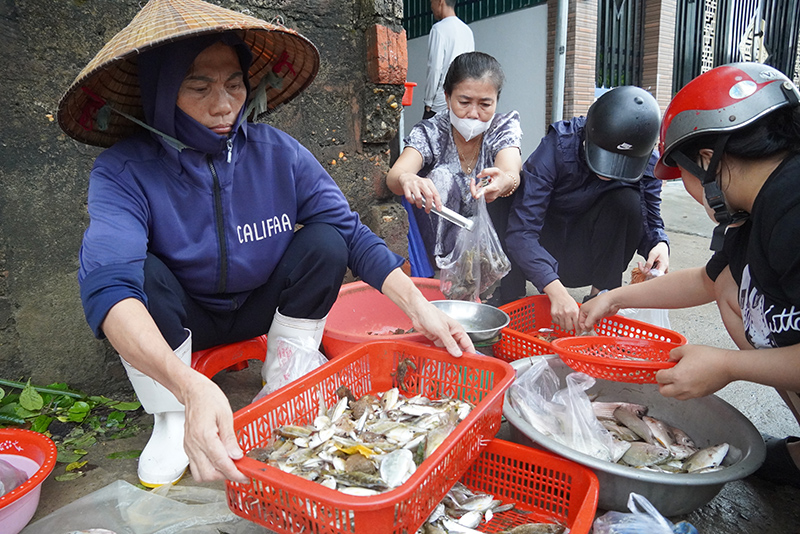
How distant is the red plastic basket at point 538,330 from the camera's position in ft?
6.69

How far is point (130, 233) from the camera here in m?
1.43

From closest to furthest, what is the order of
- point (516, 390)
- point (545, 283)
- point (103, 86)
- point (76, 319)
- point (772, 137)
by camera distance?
point (772, 137) → point (103, 86) → point (516, 390) → point (76, 319) → point (545, 283)

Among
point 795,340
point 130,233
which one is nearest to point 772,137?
point 795,340

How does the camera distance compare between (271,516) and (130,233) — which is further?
(130,233)

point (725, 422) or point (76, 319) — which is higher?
point (76, 319)

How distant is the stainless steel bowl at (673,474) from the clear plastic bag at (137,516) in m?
0.83

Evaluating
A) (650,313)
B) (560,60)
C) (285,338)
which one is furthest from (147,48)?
(560,60)

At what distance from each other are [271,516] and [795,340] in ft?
4.55

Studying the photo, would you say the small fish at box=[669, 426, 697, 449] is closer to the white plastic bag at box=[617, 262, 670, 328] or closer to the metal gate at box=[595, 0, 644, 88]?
the white plastic bag at box=[617, 262, 670, 328]

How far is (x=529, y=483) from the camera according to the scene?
1482mm

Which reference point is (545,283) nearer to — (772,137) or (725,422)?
(725,422)

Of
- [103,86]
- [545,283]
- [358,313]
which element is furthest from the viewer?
[358,313]

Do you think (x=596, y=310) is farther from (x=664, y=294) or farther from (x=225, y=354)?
(x=225, y=354)

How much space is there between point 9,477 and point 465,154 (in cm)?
239
